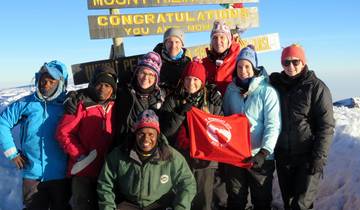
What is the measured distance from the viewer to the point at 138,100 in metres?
4.92

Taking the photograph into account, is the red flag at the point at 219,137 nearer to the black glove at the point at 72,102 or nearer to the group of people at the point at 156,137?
the group of people at the point at 156,137

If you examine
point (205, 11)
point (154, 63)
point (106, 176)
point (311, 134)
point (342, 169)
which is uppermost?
point (205, 11)

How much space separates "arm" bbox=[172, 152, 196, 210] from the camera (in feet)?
15.5

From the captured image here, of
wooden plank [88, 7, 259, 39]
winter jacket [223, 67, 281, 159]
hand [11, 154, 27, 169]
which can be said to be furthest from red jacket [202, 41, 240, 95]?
wooden plank [88, 7, 259, 39]

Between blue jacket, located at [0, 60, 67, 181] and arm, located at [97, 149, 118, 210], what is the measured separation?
70 centimetres

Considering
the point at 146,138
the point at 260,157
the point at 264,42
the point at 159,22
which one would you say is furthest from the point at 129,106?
the point at 264,42

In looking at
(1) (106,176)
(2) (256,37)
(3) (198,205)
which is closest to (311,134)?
(3) (198,205)

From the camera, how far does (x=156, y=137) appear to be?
15.4ft

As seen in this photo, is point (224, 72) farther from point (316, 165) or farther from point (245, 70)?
point (316, 165)

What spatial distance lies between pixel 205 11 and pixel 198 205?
19.0 feet

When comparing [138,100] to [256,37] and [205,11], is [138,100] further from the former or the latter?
[256,37]

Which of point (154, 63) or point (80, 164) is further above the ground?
point (154, 63)

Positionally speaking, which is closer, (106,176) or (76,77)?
(106,176)

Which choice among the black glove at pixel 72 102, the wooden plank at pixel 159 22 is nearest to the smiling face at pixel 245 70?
the black glove at pixel 72 102
